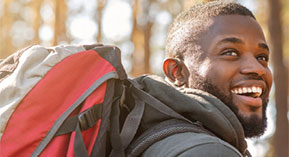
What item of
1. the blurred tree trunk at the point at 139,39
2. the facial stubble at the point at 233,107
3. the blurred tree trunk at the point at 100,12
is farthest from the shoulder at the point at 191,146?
the blurred tree trunk at the point at 100,12

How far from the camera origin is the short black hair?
223 cm

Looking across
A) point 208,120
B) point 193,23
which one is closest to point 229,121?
point 208,120

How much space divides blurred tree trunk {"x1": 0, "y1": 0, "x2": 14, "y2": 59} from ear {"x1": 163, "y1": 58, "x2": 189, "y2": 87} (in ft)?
51.8

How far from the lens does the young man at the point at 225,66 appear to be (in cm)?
199

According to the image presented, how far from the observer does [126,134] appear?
1.70 metres

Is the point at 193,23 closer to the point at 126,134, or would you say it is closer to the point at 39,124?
the point at 126,134

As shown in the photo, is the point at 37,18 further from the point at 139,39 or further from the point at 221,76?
the point at 221,76

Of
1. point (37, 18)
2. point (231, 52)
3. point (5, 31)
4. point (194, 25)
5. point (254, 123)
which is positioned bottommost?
point (5, 31)

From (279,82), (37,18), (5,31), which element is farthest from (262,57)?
(5,31)

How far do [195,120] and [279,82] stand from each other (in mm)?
6806

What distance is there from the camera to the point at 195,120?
71.1 inches

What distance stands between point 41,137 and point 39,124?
0.06 metres

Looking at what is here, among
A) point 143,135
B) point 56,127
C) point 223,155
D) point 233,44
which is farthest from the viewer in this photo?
point 233,44

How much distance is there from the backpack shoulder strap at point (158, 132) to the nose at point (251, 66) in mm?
522
